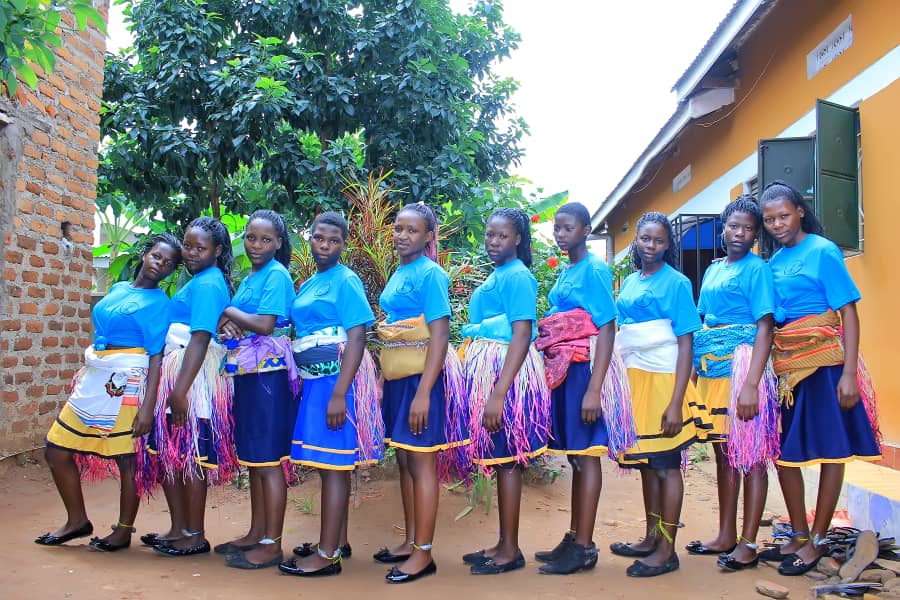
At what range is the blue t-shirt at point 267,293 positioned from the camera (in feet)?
11.3

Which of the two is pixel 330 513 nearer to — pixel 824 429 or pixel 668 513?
pixel 668 513

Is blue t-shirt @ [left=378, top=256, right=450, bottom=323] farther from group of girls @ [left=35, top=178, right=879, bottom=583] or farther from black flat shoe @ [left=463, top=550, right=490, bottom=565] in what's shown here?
black flat shoe @ [left=463, top=550, right=490, bottom=565]

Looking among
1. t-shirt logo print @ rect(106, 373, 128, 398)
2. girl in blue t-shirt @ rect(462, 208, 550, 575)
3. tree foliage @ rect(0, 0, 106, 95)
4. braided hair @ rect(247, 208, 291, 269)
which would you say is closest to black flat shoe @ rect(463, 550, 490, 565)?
girl in blue t-shirt @ rect(462, 208, 550, 575)

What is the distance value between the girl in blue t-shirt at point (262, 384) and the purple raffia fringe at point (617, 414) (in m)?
1.43

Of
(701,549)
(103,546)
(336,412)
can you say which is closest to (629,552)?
(701,549)

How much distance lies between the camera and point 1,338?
5.02 metres

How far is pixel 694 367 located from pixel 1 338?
436cm

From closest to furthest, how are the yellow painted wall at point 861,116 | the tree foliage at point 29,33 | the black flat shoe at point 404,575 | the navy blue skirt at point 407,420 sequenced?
the tree foliage at point 29,33, the black flat shoe at point 404,575, the navy blue skirt at point 407,420, the yellow painted wall at point 861,116

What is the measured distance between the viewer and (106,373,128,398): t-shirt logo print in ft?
12.1

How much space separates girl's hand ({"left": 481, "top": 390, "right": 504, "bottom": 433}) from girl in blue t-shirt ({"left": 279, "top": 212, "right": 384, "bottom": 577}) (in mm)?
534

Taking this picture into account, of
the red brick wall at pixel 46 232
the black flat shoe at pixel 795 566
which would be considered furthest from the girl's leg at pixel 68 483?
the black flat shoe at pixel 795 566

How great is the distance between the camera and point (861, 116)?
539 cm

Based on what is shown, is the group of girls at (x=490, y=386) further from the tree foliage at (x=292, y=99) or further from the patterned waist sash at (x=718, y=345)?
the tree foliage at (x=292, y=99)

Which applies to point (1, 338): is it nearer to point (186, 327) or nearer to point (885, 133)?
point (186, 327)
